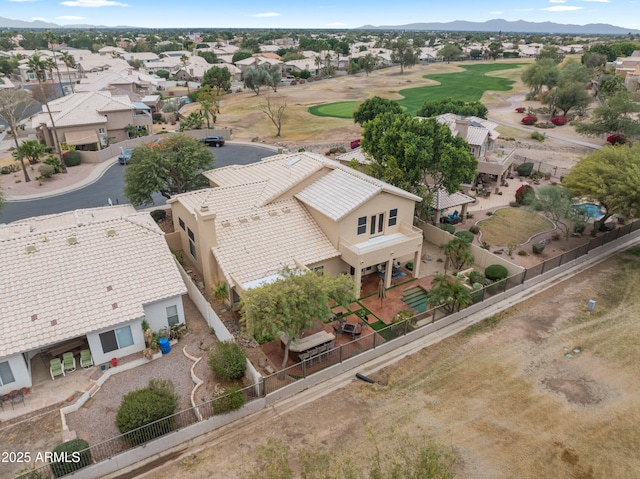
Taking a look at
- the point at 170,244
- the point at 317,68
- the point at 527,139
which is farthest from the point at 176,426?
the point at 317,68

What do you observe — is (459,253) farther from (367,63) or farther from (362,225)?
(367,63)

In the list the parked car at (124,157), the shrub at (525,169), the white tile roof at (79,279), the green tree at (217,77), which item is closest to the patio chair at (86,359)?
the white tile roof at (79,279)

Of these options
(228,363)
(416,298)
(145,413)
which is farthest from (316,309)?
(416,298)

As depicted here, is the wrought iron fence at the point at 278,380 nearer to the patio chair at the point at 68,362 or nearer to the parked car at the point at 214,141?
the patio chair at the point at 68,362

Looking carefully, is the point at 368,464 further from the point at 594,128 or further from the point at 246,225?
the point at 594,128

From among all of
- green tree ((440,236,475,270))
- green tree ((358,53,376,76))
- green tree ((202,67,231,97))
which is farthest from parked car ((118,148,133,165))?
green tree ((358,53,376,76))

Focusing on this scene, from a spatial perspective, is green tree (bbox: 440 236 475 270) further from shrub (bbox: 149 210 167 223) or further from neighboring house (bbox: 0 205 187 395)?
Answer: shrub (bbox: 149 210 167 223)
